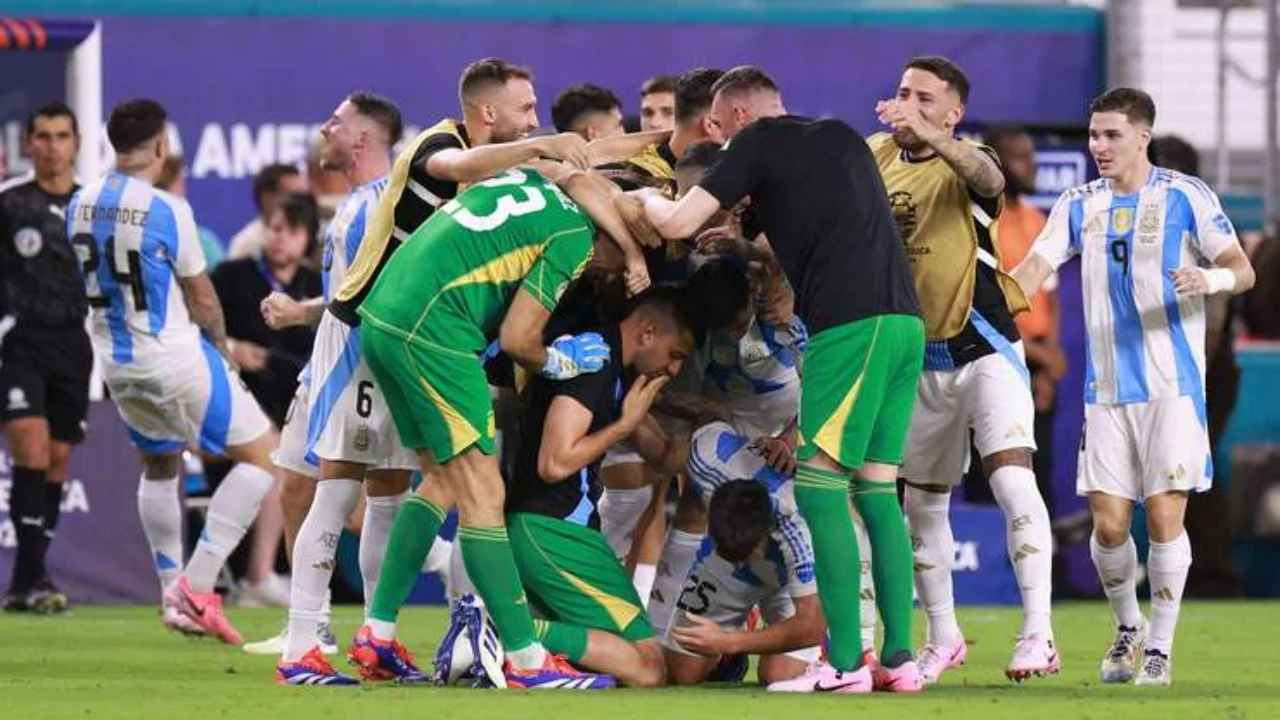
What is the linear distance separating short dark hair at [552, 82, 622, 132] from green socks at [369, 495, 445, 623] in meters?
3.05

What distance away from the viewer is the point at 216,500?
13.1 m

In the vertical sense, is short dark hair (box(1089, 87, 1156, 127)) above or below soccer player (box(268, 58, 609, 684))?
above

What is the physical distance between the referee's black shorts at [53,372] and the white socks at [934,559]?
6.04 meters

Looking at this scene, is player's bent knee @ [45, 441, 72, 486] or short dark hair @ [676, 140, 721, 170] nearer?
short dark hair @ [676, 140, 721, 170]

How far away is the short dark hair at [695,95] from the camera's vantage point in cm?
1132

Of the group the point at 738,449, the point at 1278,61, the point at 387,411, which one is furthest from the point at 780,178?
the point at 1278,61

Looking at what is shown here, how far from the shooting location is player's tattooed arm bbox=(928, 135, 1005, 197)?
10.1 metres

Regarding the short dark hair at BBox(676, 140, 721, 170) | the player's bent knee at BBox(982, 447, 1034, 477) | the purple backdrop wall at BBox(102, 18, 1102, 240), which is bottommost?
the player's bent knee at BBox(982, 447, 1034, 477)

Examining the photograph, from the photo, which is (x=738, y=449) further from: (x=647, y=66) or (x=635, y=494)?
(x=647, y=66)

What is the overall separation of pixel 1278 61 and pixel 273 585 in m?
8.20

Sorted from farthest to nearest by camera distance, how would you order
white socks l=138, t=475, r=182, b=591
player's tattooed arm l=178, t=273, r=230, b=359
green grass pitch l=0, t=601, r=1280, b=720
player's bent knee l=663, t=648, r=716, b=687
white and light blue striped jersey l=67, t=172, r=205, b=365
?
1. white socks l=138, t=475, r=182, b=591
2. white and light blue striped jersey l=67, t=172, r=205, b=365
3. player's tattooed arm l=178, t=273, r=230, b=359
4. player's bent knee l=663, t=648, r=716, b=687
5. green grass pitch l=0, t=601, r=1280, b=720

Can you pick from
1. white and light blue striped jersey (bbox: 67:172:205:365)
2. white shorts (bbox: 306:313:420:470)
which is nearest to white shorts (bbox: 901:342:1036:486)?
white shorts (bbox: 306:313:420:470)

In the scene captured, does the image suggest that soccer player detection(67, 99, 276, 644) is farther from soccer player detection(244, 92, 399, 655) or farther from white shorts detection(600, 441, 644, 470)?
white shorts detection(600, 441, 644, 470)

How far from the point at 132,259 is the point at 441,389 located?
404cm
